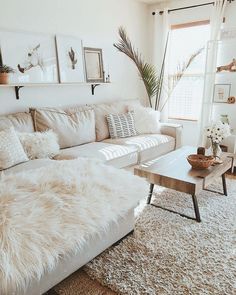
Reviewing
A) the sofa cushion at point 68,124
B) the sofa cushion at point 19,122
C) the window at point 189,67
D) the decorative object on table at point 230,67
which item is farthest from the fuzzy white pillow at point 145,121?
the sofa cushion at point 19,122

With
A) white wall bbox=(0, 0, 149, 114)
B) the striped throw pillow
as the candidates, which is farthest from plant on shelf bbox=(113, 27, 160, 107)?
the striped throw pillow

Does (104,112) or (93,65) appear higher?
(93,65)

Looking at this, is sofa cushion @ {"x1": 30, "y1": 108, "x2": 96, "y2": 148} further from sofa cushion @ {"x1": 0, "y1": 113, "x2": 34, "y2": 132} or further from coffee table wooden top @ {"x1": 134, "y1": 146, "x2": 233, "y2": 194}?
coffee table wooden top @ {"x1": 134, "y1": 146, "x2": 233, "y2": 194}

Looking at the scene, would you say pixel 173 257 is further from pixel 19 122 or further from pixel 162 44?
pixel 162 44

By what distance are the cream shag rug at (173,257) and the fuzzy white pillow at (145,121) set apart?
142cm

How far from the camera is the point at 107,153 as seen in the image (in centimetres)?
273

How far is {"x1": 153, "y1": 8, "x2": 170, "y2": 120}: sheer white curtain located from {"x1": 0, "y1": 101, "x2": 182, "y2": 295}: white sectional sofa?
2.34 feet

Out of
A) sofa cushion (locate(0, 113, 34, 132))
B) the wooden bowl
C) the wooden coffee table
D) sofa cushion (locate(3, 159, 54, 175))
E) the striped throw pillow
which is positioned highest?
sofa cushion (locate(0, 113, 34, 132))

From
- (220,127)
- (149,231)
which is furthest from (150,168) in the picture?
(220,127)

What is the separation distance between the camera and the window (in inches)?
154

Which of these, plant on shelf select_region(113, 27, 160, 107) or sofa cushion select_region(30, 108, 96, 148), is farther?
plant on shelf select_region(113, 27, 160, 107)

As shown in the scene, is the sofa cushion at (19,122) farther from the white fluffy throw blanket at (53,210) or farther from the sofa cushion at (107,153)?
the white fluffy throw blanket at (53,210)

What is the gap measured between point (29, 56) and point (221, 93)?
8.64ft

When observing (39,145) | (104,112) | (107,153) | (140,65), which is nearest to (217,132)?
(107,153)
